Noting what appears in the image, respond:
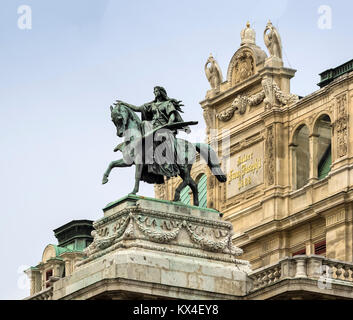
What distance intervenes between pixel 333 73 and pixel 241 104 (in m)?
6.54

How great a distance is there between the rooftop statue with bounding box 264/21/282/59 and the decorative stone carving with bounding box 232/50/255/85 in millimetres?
1403

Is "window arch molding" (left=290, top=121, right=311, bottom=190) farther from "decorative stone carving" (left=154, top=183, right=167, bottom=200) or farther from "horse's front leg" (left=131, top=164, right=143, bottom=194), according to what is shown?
"horse's front leg" (left=131, top=164, right=143, bottom=194)

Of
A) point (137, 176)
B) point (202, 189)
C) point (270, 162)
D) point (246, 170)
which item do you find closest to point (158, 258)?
point (137, 176)

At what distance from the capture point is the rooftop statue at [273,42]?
4368 inches

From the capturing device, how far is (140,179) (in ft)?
270

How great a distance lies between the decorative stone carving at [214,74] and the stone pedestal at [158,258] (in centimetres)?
3274

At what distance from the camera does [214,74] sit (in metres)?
115

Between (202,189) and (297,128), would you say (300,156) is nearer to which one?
(297,128)

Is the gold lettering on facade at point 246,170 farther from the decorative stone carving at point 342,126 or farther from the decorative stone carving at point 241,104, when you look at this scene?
the decorative stone carving at point 342,126

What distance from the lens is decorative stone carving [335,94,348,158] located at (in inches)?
4112
